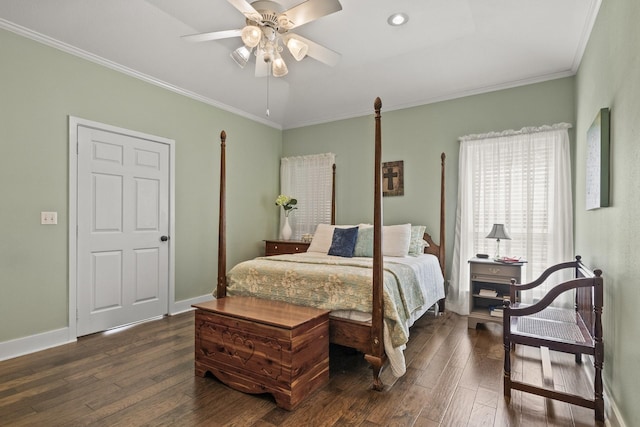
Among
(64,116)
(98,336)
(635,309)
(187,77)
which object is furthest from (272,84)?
(635,309)

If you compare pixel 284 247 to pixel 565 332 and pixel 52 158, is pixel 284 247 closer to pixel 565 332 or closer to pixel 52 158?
pixel 52 158

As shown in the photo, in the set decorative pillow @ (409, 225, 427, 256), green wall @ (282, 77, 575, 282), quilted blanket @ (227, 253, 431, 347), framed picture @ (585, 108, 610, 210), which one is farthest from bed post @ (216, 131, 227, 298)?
framed picture @ (585, 108, 610, 210)

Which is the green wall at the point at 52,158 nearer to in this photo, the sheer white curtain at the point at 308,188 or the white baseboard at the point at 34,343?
the white baseboard at the point at 34,343

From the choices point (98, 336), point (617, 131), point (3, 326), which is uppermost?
point (617, 131)

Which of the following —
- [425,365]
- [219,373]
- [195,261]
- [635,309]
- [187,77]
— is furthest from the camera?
[195,261]

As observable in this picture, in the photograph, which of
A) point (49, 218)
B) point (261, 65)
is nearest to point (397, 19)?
point (261, 65)

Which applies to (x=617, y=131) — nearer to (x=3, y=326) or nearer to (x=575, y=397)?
(x=575, y=397)

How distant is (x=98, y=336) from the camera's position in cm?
327

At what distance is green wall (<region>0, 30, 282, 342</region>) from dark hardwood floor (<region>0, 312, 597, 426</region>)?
549 millimetres

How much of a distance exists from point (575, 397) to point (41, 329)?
4070mm

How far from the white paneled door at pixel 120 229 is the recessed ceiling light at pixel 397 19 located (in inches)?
111

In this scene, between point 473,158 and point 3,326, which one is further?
point 473,158

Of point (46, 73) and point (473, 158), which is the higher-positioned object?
point (46, 73)

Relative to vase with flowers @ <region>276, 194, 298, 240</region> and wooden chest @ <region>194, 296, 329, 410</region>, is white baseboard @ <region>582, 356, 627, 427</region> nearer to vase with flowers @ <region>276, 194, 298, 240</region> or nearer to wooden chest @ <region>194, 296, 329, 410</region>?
wooden chest @ <region>194, 296, 329, 410</region>
